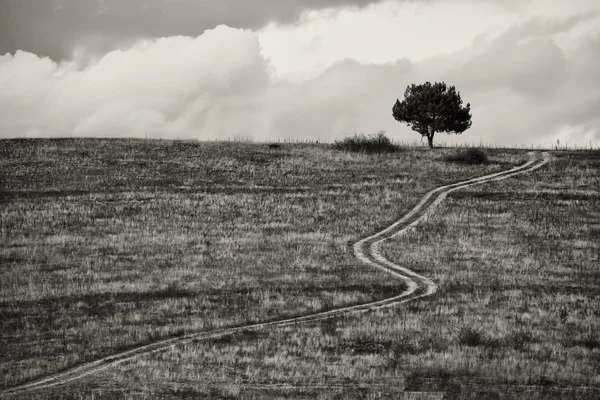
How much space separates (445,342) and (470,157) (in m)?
50.0

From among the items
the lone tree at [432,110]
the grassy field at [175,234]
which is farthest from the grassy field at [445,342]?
the lone tree at [432,110]

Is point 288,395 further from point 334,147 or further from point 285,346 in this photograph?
point 334,147

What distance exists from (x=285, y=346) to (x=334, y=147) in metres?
60.1

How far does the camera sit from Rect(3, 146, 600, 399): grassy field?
21.8 metres

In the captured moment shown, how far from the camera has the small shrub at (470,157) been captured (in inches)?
2923

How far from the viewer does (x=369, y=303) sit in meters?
32.9

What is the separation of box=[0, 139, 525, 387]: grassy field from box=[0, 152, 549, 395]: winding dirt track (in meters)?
0.65

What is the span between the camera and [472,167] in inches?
2835

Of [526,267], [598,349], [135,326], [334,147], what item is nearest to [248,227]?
[526,267]

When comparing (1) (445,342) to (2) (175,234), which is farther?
(2) (175,234)

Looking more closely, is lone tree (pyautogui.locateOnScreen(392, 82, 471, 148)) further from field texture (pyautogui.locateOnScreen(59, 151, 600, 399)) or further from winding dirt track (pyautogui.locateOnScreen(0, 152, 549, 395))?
field texture (pyautogui.locateOnScreen(59, 151, 600, 399))

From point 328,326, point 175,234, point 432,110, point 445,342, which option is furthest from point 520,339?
point 432,110

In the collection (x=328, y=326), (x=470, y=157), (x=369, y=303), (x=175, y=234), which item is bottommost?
(x=328, y=326)

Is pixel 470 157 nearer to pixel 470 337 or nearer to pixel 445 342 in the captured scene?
pixel 470 337
